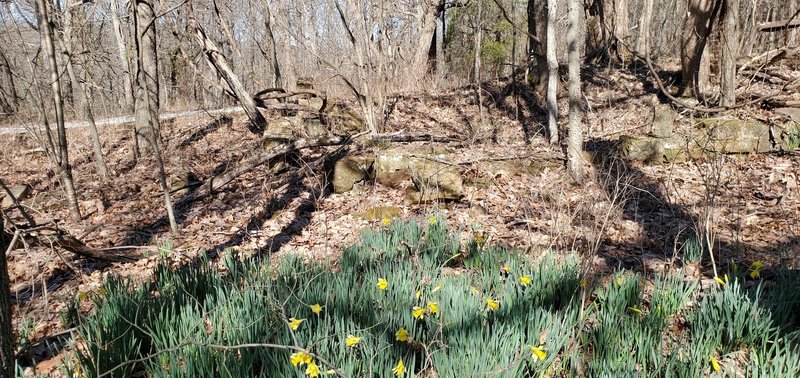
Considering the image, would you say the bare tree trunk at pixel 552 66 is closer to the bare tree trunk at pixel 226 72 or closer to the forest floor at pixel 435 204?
the forest floor at pixel 435 204

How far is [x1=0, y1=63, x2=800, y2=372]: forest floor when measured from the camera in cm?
393

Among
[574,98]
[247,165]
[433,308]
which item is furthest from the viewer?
[247,165]

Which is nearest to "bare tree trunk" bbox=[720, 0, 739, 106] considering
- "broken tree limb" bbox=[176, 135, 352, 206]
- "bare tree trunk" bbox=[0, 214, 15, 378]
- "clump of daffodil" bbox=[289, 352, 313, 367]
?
"broken tree limb" bbox=[176, 135, 352, 206]

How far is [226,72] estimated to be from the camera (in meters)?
8.66

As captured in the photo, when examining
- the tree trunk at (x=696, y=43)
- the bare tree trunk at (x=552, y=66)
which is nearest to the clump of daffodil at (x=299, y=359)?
the bare tree trunk at (x=552, y=66)

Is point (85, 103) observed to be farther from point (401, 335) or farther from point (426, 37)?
point (426, 37)

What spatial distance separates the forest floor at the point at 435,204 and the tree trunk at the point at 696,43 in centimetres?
95

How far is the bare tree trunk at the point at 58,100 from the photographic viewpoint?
5105mm

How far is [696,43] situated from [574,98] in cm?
479

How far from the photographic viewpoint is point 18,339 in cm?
261

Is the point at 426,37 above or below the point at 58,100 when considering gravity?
above

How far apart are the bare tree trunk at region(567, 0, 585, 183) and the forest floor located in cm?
39

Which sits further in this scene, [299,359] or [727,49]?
[727,49]

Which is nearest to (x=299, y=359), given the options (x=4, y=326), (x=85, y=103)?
(x=4, y=326)
